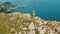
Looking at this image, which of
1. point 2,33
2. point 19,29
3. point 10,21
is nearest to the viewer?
point 2,33

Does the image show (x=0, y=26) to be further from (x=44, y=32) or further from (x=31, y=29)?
(x=44, y=32)

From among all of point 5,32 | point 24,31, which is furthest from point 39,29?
point 5,32

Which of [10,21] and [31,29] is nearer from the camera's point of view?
[31,29]

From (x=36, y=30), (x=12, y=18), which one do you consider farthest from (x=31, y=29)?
(x=12, y=18)

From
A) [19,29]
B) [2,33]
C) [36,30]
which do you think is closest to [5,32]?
[2,33]

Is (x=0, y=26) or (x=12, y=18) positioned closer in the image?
(x=0, y=26)

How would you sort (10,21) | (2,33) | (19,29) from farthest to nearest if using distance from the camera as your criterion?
(10,21), (19,29), (2,33)

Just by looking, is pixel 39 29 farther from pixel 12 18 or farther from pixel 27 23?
pixel 12 18

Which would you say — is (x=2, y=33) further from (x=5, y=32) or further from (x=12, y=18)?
(x=12, y=18)
